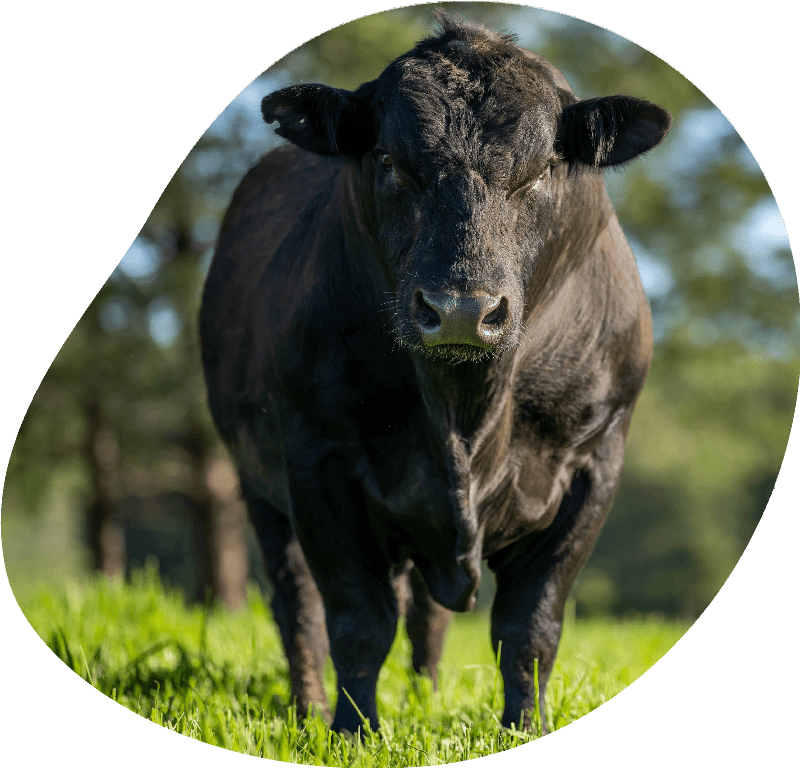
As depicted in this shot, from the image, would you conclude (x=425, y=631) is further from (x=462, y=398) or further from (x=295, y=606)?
(x=462, y=398)

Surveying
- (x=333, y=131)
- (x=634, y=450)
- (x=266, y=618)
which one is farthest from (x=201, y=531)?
(x=333, y=131)

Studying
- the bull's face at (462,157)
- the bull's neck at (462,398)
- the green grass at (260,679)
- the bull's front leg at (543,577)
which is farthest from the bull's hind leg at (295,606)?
the bull's face at (462,157)

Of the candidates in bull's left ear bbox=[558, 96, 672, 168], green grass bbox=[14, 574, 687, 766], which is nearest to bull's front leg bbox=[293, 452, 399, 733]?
green grass bbox=[14, 574, 687, 766]

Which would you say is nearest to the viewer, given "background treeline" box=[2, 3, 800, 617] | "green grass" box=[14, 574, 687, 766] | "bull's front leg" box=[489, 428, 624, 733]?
"green grass" box=[14, 574, 687, 766]

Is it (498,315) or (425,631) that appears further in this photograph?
(425,631)

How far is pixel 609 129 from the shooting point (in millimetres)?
3221

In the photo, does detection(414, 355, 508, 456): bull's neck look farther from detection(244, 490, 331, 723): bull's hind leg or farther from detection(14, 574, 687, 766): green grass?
detection(244, 490, 331, 723): bull's hind leg

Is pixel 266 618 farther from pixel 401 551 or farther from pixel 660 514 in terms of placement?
pixel 660 514

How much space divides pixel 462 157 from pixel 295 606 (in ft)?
8.15

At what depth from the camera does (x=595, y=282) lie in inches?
146

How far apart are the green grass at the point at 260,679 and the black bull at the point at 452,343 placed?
0.86 ft

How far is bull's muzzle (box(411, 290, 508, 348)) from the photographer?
106 inches

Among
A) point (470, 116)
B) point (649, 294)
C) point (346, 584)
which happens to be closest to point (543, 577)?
point (346, 584)

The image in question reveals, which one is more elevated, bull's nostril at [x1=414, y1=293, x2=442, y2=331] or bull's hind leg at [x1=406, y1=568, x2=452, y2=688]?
bull's nostril at [x1=414, y1=293, x2=442, y2=331]
